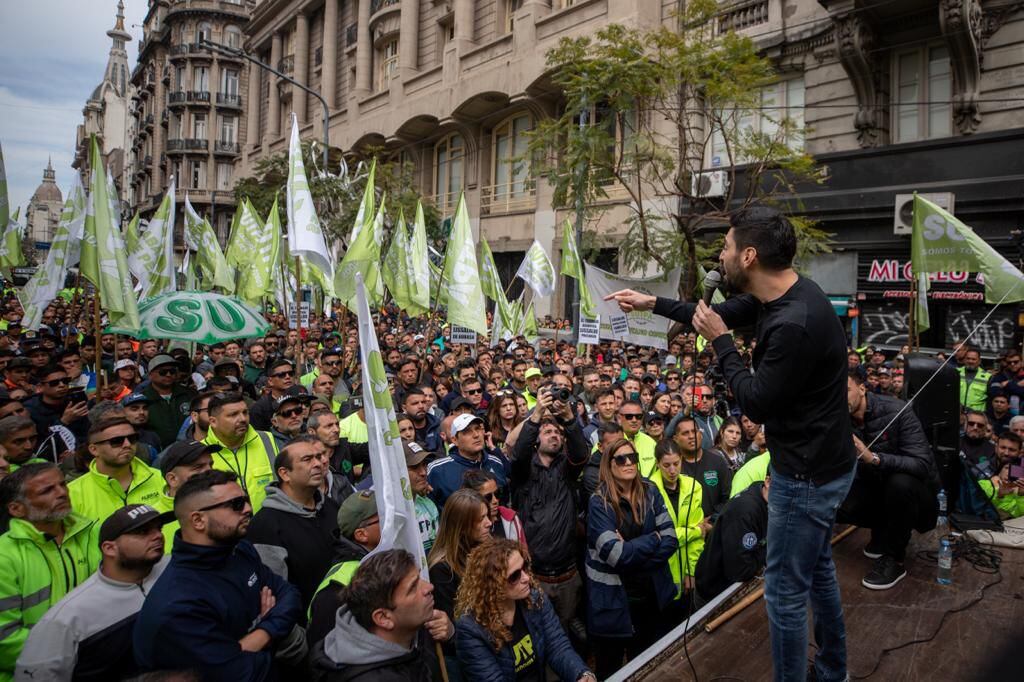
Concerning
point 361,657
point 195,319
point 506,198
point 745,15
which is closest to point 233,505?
point 361,657

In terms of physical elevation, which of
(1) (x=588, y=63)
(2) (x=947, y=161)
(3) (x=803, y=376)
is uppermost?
(1) (x=588, y=63)

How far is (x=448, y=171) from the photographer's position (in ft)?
98.1

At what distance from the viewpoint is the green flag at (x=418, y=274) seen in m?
11.0

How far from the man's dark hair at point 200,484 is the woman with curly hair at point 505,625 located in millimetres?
1157

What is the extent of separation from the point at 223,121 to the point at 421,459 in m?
65.3

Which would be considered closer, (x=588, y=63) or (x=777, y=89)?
(x=588, y=63)

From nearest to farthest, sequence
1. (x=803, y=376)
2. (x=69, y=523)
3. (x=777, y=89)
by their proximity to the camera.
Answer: (x=803, y=376), (x=69, y=523), (x=777, y=89)

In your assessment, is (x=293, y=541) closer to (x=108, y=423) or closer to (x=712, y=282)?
(x=108, y=423)

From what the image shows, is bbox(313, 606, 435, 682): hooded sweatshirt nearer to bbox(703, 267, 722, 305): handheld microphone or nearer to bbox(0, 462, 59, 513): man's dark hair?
bbox(0, 462, 59, 513): man's dark hair

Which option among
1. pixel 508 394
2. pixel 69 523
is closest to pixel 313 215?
pixel 508 394

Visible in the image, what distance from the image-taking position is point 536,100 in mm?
23125

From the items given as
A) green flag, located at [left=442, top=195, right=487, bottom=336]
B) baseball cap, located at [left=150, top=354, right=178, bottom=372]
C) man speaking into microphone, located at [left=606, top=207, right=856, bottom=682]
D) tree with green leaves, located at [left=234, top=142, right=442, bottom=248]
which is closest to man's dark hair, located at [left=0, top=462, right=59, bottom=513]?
man speaking into microphone, located at [left=606, top=207, right=856, bottom=682]

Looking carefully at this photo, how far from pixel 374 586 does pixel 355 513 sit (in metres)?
0.99

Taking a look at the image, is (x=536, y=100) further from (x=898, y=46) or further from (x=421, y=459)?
(x=421, y=459)
